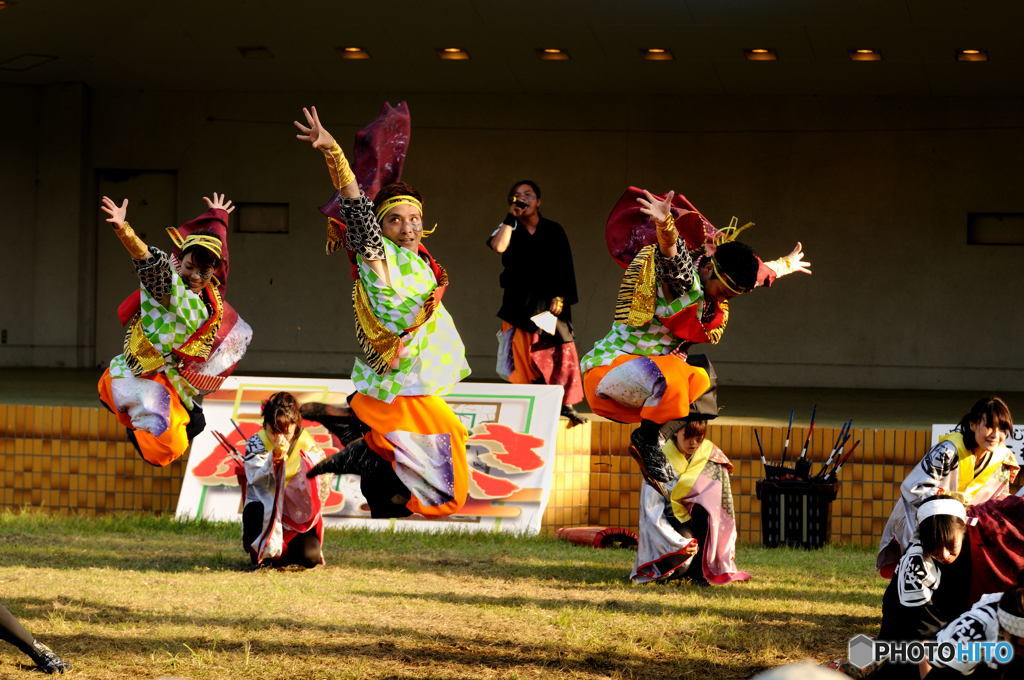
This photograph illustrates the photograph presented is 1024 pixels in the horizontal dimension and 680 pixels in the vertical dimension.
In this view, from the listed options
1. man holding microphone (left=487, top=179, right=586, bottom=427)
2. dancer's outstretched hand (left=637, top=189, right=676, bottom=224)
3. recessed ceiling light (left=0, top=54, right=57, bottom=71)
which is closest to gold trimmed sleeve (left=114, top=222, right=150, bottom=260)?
dancer's outstretched hand (left=637, top=189, right=676, bottom=224)

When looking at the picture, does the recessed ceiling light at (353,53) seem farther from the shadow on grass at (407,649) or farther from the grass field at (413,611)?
the shadow on grass at (407,649)

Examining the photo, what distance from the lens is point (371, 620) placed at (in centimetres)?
440

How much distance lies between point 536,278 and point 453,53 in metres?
4.20

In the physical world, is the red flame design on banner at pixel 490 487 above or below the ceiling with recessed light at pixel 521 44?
below

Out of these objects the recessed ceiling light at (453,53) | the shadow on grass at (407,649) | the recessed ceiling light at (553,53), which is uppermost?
the recessed ceiling light at (453,53)

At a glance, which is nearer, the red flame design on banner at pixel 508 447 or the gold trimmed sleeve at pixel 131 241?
the gold trimmed sleeve at pixel 131 241

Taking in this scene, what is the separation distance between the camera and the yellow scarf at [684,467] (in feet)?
17.1

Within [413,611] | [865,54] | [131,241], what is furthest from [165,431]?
[865,54]

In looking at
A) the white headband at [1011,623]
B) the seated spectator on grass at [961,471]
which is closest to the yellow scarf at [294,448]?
the seated spectator on grass at [961,471]

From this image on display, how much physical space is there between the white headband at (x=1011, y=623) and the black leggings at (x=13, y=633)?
2.48 metres

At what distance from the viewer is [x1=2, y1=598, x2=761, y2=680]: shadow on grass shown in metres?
3.91

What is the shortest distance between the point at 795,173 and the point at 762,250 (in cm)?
74

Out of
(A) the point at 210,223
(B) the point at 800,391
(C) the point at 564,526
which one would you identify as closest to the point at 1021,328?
(B) the point at 800,391

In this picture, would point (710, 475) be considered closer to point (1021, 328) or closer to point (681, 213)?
point (681, 213)
